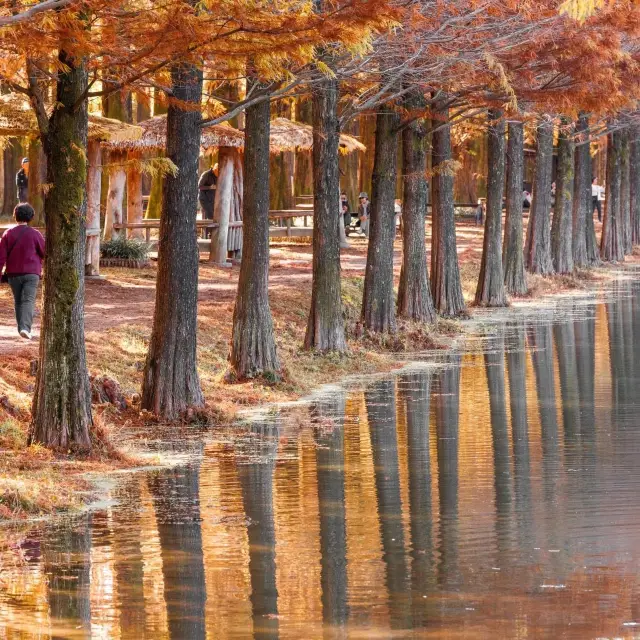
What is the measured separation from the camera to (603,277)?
144 ft

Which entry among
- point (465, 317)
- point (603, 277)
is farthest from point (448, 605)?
point (603, 277)

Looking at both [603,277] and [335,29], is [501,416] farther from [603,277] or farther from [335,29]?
[603,277]

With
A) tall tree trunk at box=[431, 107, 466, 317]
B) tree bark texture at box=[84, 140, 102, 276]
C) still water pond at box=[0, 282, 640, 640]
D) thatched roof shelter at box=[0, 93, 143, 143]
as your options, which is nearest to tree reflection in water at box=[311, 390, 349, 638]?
still water pond at box=[0, 282, 640, 640]

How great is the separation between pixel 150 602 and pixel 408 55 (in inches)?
478

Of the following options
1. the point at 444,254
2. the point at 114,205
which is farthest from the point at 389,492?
the point at 114,205

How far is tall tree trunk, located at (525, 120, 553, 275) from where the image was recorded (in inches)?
1563

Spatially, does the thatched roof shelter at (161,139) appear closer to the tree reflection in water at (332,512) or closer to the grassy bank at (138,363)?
the grassy bank at (138,363)

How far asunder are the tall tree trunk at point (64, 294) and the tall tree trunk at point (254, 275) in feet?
17.8

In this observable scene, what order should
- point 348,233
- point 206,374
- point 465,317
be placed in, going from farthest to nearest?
1. point 348,233
2. point 465,317
3. point 206,374

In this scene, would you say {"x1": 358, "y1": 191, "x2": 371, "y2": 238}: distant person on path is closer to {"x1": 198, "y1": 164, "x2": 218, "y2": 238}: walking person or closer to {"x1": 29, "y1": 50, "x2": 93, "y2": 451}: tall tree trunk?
{"x1": 198, "y1": 164, "x2": 218, "y2": 238}: walking person

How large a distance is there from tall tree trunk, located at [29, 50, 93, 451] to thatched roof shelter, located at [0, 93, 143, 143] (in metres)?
9.05

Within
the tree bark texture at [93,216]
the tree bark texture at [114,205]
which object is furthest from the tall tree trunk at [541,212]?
the tree bark texture at [93,216]

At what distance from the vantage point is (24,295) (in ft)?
60.8

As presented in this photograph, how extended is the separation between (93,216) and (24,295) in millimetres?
9759
